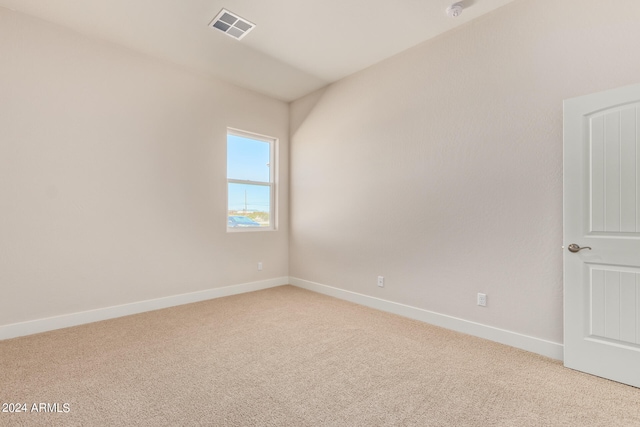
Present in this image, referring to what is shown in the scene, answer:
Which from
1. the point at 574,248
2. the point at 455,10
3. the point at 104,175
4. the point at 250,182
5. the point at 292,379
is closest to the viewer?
the point at 292,379

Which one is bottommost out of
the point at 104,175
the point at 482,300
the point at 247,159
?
the point at 482,300

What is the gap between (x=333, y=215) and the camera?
13.6 feet

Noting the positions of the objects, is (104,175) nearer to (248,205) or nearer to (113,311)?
(113,311)

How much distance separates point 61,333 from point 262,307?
1.90 m

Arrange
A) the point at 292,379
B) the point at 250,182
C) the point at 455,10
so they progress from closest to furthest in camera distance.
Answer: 1. the point at 292,379
2. the point at 455,10
3. the point at 250,182

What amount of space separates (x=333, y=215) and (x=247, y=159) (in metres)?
1.56

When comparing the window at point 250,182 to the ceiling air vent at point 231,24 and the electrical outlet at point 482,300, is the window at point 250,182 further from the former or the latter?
the electrical outlet at point 482,300

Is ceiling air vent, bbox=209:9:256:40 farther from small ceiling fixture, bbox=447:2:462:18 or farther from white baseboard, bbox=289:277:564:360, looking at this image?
white baseboard, bbox=289:277:564:360

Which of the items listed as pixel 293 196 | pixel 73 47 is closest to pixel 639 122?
pixel 293 196

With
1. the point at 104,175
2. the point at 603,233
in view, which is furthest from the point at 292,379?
the point at 104,175

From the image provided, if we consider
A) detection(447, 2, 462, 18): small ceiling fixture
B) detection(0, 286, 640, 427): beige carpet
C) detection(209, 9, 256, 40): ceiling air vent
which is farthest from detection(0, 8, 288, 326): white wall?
detection(447, 2, 462, 18): small ceiling fixture

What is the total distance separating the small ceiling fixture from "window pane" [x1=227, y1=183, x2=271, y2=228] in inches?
125

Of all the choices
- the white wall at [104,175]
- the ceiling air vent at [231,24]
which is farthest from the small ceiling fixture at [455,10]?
the white wall at [104,175]

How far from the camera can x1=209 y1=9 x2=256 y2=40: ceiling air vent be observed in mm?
2752
